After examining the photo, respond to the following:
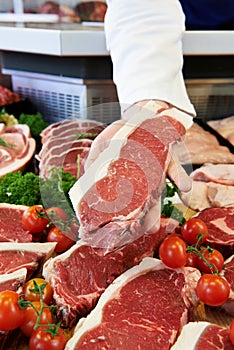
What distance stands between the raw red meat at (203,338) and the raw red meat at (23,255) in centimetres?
53

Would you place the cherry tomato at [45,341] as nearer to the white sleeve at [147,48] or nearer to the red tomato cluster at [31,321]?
the red tomato cluster at [31,321]

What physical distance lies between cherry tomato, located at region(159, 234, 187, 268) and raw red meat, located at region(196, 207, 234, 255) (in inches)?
10.1

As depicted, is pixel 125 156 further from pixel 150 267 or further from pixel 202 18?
pixel 202 18

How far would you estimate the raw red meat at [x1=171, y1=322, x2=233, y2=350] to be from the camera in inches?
46.4

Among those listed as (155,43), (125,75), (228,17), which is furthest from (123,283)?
(228,17)

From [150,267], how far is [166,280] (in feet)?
0.22

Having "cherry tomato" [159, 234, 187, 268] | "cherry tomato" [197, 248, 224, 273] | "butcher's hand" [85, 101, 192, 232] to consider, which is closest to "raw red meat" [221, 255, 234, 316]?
"cherry tomato" [197, 248, 224, 273]

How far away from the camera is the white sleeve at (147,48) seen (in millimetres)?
1896

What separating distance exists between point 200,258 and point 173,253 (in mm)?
162

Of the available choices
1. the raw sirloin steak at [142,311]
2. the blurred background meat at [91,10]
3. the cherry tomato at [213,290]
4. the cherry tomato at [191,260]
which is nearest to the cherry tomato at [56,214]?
the raw sirloin steak at [142,311]

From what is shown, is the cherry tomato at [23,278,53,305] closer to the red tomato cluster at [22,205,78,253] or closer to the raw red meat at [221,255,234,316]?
the red tomato cluster at [22,205,78,253]

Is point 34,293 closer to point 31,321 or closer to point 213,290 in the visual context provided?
point 31,321

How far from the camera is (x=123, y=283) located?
1.38 m

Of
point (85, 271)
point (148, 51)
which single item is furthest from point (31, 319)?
point (148, 51)
